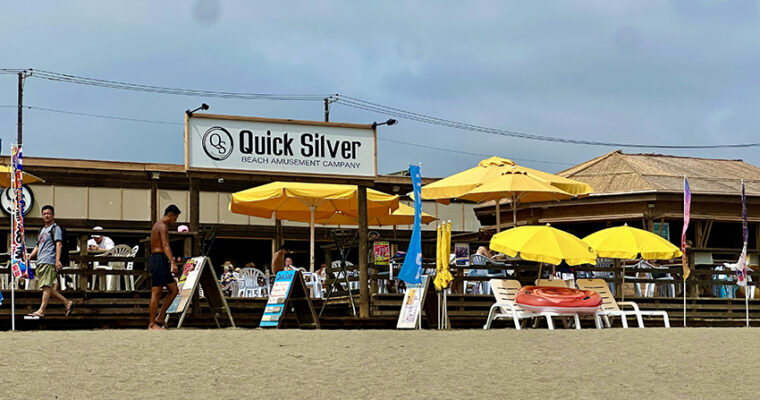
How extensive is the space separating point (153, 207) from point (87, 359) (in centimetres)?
655

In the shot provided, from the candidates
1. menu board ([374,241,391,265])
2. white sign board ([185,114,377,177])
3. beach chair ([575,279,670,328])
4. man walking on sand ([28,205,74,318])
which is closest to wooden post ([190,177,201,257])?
white sign board ([185,114,377,177])

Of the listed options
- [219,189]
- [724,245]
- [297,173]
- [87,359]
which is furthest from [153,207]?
[724,245]

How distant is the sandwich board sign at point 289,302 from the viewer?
42.5 ft

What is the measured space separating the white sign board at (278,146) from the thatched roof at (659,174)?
9.86 meters

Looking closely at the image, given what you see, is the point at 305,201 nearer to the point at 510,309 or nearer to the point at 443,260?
the point at 443,260

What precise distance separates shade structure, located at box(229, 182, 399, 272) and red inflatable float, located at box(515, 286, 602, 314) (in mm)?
3102

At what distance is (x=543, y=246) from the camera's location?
13977 mm

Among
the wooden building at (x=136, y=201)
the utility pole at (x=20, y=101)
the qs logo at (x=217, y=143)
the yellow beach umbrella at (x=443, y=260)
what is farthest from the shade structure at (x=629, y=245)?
the utility pole at (x=20, y=101)

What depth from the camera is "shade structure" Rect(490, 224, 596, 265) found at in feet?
45.5

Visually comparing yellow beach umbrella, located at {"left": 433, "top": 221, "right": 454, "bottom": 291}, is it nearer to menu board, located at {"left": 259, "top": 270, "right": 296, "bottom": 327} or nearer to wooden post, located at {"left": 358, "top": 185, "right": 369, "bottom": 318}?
wooden post, located at {"left": 358, "top": 185, "right": 369, "bottom": 318}

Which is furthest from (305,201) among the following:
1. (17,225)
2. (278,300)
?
(17,225)

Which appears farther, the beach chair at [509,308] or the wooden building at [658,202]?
the wooden building at [658,202]

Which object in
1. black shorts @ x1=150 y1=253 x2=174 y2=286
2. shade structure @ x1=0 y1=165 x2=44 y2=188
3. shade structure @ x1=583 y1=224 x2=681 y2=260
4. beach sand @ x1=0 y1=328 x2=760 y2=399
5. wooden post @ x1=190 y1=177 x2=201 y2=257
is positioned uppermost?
shade structure @ x1=0 y1=165 x2=44 y2=188

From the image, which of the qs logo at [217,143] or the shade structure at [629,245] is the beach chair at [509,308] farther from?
the qs logo at [217,143]
